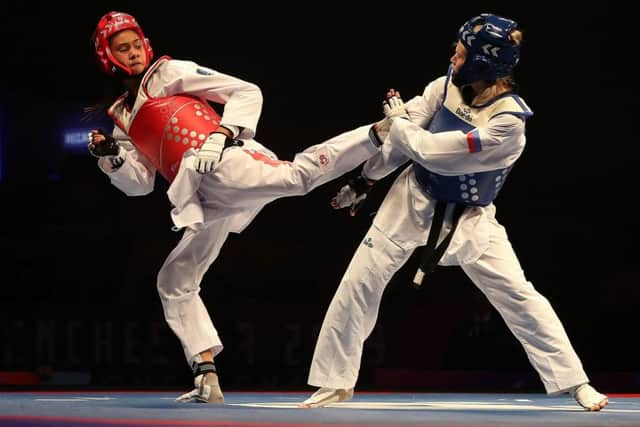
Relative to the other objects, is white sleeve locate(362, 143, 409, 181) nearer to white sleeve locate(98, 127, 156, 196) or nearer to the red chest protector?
the red chest protector

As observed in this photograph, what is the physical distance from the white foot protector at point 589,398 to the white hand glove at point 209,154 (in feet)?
5.82

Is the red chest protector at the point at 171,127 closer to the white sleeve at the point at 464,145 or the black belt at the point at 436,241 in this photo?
the white sleeve at the point at 464,145

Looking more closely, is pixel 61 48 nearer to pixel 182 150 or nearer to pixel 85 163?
pixel 85 163

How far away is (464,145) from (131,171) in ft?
5.11

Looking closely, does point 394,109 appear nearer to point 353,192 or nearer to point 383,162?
point 383,162

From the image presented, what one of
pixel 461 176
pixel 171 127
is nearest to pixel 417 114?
pixel 461 176

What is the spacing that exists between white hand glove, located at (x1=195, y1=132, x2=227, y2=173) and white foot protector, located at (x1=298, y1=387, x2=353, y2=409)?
1.03m

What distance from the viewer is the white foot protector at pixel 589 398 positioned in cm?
393

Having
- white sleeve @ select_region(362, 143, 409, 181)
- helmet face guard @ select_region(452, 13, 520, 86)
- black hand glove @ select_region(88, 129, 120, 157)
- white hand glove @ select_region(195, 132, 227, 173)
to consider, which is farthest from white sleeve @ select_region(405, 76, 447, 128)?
black hand glove @ select_region(88, 129, 120, 157)

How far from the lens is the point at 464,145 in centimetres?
386

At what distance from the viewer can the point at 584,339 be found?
7691 millimetres

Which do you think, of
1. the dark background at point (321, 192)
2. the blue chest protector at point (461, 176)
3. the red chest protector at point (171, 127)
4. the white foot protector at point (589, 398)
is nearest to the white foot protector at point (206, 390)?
the red chest protector at point (171, 127)

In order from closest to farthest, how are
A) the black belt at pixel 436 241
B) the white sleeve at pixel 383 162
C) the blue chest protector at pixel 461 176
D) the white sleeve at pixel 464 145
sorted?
the white sleeve at pixel 464 145 → the blue chest protector at pixel 461 176 → the black belt at pixel 436 241 → the white sleeve at pixel 383 162

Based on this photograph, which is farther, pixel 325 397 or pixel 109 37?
pixel 109 37
